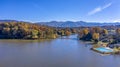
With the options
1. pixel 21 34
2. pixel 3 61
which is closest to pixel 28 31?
pixel 21 34

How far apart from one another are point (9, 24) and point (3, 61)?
1832 cm

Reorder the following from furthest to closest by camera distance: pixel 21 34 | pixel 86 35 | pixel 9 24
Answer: pixel 9 24 < pixel 21 34 < pixel 86 35

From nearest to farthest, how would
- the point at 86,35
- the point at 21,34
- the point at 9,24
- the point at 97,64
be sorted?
the point at 97,64 → the point at 86,35 → the point at 21,34 → the point at 9,24

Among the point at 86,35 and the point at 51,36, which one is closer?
the point at 86,35

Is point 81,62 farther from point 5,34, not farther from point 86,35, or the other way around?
point 5,34

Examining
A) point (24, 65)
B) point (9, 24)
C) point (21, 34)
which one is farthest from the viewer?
point (9, 24)

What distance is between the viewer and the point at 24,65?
357 inches

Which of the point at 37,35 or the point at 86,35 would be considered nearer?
the point at 86,35

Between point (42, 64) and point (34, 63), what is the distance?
0.43 m

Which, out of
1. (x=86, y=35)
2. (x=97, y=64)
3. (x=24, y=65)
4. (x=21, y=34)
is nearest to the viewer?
(x=24, y=65)

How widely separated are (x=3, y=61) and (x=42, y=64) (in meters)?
2.03

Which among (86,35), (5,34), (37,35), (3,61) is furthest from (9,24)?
(3,61)

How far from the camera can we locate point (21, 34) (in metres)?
25.0

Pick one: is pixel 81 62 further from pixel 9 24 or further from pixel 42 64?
pixel 9 24
